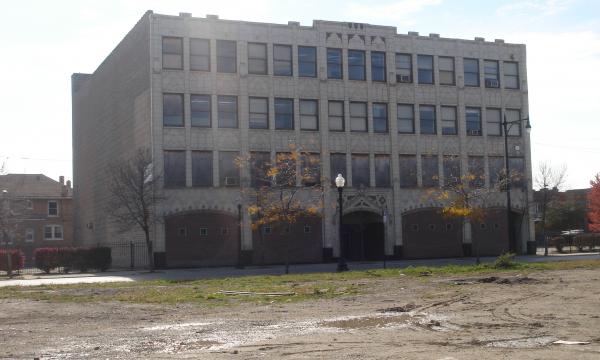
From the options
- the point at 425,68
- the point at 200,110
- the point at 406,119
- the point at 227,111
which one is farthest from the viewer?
the point at 425,68

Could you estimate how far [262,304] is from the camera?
18188 millimetres

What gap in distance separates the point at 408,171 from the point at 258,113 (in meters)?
11.6

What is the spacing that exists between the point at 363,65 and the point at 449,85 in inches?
277

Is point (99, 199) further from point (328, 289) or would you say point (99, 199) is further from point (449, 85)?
point (328, 289)

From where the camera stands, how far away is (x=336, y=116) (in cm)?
5109

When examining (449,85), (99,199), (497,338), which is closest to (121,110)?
(99,199)

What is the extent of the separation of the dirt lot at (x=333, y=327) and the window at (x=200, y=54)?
2841cm

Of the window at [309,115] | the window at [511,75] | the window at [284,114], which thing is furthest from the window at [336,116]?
the window at [511,75]

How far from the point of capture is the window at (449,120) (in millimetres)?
54375

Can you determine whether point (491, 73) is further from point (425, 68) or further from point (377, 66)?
point (377, 66)

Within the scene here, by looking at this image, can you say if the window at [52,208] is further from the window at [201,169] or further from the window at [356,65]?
the window at [356,65]

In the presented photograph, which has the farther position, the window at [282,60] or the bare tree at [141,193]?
the window at [282,60]

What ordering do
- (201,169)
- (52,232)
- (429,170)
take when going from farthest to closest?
(52,232)
(429,170)
(201,169)

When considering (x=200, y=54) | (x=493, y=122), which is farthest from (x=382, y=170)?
(x=200, y=54)
